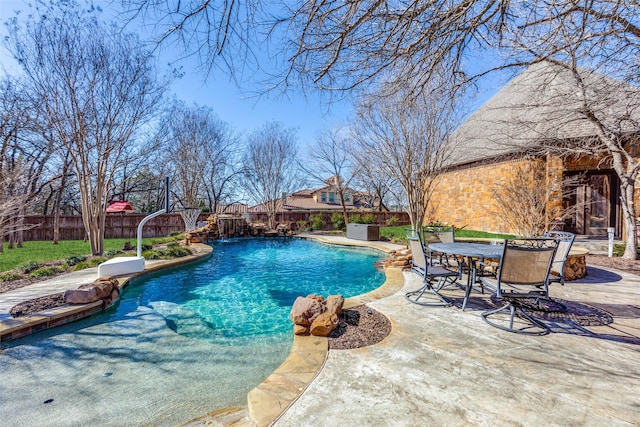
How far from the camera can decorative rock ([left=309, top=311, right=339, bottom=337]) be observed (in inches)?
118

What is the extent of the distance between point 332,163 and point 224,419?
54.5ft

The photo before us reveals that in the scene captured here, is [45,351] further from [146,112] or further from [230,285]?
[146,112]

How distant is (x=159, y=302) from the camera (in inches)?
195

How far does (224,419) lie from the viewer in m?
1.94

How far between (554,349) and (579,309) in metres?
1.63

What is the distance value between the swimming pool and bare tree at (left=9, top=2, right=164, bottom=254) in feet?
14.7

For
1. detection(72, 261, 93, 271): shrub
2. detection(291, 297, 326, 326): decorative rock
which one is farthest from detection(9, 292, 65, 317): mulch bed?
detection(291, 297, 326, 326): decorative rock

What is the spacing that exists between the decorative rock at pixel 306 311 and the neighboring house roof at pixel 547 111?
15.4 ft

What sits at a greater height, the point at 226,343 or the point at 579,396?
the point at 579,396

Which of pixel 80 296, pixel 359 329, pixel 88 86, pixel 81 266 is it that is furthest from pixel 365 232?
pixel 88 86

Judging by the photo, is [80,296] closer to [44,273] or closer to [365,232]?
[44,273]

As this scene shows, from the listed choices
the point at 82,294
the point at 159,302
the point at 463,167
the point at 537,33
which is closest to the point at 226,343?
the point at 159,302

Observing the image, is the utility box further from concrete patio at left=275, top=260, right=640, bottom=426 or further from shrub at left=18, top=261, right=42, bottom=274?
shrub at left=18, top=261, right=42, bottom=274

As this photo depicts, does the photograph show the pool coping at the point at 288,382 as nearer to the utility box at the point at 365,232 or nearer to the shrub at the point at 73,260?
the shrub at the point at 73,260
